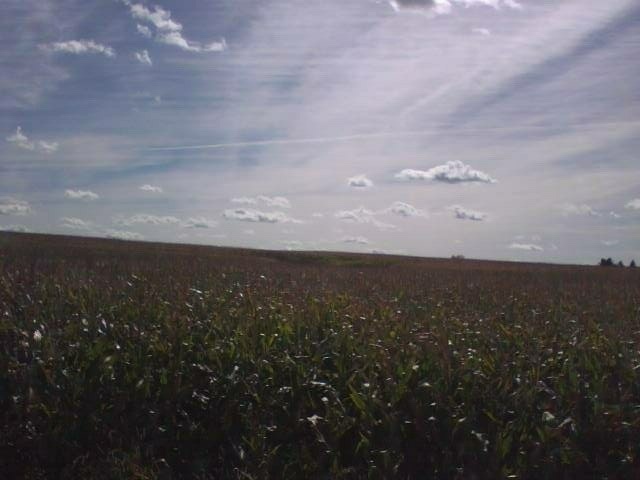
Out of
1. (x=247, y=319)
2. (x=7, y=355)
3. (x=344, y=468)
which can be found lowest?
(x=344, y=468)

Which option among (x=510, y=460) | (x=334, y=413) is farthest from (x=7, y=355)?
(x=510, y=460)

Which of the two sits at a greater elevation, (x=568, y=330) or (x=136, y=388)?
(x=568, y=330)

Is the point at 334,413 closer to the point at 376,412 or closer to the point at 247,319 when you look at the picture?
the point at 376,412

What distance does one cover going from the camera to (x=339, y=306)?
9.16 m

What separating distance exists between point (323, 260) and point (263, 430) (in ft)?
122

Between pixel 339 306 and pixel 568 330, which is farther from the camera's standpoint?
pixel 339 306

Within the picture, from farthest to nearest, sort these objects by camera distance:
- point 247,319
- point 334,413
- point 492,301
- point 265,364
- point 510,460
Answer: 1. point 492,301
2. point 247,319
3. point 265,364
4. point 334,413
5. point 510,460

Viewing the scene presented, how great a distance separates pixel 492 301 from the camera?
1138 cm

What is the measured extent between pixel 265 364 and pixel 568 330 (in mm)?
4151

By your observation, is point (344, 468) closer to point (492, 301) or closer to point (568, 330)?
point (568, 330)

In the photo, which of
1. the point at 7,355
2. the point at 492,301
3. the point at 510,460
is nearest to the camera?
the point at 510,460

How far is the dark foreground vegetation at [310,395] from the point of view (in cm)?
527

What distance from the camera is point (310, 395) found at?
20.4 ft

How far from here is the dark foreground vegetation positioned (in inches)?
207
